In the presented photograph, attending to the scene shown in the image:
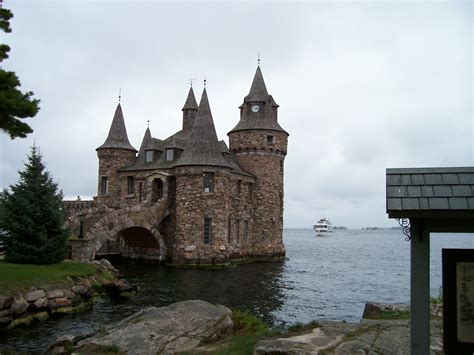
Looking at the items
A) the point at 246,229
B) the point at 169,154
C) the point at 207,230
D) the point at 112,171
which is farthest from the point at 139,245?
the point at 246,229

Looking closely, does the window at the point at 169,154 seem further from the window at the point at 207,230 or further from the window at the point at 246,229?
the window at the point at 246,229

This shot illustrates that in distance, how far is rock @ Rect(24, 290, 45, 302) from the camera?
14.4 meters

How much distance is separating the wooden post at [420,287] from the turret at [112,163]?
35.1 meters

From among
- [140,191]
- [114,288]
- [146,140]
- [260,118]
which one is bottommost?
[114,288]

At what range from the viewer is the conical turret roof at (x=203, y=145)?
32.4m

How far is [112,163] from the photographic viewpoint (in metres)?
39.2

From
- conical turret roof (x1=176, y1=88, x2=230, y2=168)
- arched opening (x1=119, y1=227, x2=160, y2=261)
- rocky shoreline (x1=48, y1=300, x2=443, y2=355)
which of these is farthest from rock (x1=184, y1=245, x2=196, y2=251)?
rocky shoreline (x1=48, y1=300, x2=443, y2=355)

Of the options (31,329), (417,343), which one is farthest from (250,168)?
(417,343)

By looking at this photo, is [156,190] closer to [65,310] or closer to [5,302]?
[65,310]

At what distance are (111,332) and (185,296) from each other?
33.6ft

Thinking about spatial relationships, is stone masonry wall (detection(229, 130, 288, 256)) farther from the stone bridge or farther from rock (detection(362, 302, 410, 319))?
rock (detection(362, 302, 410, 319))

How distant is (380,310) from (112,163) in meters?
30.4

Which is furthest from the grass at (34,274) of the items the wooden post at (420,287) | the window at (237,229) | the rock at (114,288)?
the window at (237,229)

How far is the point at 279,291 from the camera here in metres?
22.4
